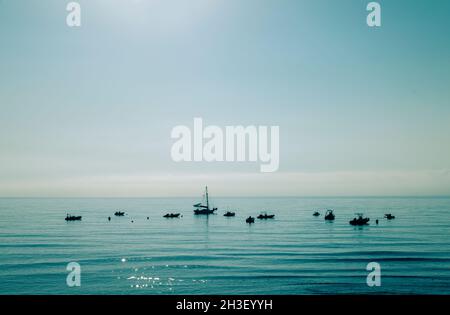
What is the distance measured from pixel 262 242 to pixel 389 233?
31.6m

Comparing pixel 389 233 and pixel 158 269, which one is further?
pixel 389 233

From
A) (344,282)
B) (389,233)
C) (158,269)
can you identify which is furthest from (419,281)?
(389,233)

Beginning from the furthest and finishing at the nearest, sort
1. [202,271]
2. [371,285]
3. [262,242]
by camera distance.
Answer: [262,242], [202,271], [371,285]
